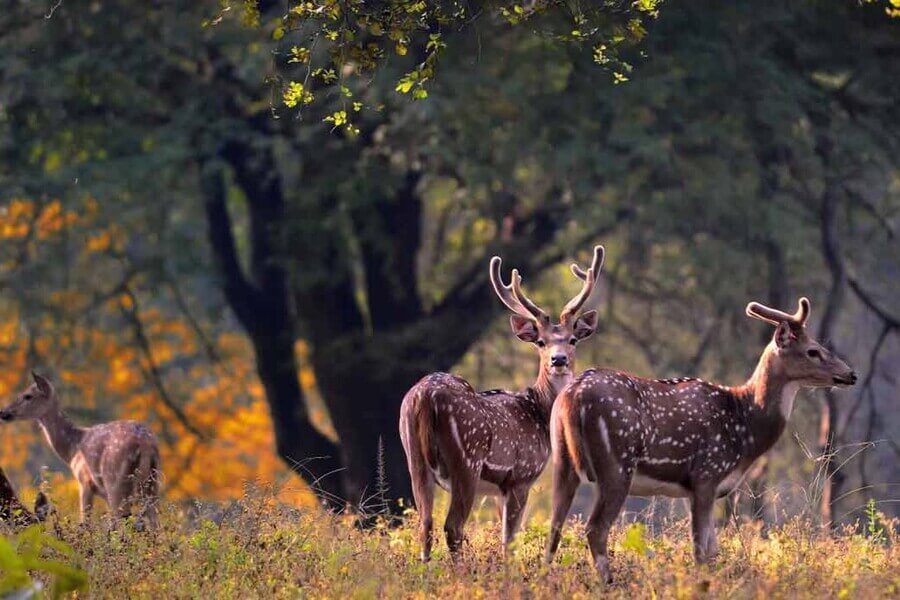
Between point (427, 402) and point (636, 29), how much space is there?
2738mm

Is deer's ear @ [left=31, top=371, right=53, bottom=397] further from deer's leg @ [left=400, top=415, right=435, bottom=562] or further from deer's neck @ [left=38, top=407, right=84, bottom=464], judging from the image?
deer's leg @ [left=400, top=415, right=435, bottom=562]

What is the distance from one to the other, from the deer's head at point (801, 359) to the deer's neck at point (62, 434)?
7.75m

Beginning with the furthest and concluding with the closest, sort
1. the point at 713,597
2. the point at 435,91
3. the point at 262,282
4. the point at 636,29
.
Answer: the point at 262,282 → the point at 435,91 → the point at 636,29 → the point at 713,597

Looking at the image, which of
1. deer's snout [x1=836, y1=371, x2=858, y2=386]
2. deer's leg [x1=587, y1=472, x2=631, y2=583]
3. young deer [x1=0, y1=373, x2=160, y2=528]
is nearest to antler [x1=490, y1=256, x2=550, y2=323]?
deer's snout [x1=836, y1=371, x2=858, y2=386]

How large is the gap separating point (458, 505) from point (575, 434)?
1.09 m

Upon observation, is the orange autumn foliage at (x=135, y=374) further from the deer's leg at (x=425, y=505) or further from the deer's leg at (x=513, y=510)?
the deer's leg at (x=425, y=505)

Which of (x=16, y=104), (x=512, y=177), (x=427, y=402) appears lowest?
(x=427, y=402)

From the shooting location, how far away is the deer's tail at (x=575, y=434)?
1025 centimetres

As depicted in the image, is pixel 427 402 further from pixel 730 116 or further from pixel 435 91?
pixel 730 116

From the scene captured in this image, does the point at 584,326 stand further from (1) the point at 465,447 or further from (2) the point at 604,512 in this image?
(2) the point at 604,512

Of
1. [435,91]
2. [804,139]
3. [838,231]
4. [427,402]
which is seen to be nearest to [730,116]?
[804,139]

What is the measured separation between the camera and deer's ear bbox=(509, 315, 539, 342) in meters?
13.0

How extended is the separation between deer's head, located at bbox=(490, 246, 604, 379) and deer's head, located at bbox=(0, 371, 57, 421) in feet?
19.1

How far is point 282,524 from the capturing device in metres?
10.7
